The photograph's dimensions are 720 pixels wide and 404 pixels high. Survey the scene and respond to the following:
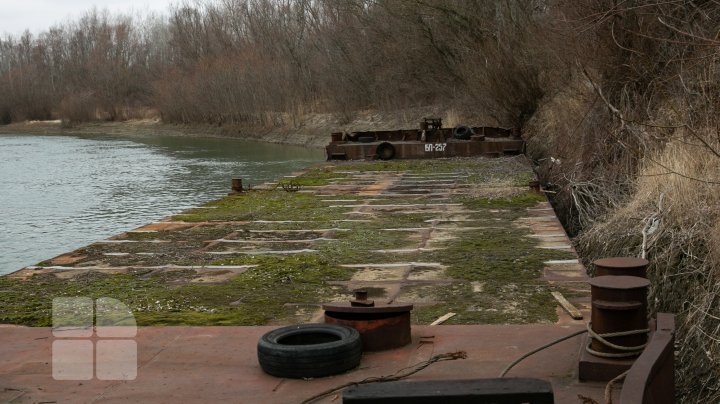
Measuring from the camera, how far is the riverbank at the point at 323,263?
6.38 meters

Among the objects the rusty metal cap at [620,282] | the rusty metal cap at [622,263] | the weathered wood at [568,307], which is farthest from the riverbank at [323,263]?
the rusty metal cap at [620,282]

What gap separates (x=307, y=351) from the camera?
4.48 metres

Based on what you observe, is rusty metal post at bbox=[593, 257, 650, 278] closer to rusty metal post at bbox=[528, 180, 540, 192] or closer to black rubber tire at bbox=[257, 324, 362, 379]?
black rubber tire at bbox=[257, 324, 362, 379]

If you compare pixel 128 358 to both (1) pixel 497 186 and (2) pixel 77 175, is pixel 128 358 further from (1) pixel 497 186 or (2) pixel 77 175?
(2) pixel 77 175

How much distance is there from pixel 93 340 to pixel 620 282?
3117 millimetres

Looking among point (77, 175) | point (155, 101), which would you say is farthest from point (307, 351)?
point (155, 101)

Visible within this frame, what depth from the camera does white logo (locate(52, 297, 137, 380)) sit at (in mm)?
4754

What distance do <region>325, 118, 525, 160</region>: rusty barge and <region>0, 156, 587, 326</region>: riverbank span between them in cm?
579

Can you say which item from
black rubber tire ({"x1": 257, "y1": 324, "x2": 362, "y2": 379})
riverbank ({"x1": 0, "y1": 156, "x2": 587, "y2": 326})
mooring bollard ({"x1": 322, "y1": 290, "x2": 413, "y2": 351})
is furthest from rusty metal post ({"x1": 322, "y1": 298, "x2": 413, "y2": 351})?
riverbank ({"x1": 0, "y1": 156, "x2": 587, "y2": 326})

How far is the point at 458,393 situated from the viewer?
10.8 ft

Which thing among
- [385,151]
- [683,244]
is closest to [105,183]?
[385,151]

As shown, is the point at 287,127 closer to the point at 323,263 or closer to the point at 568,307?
the point at 323,263

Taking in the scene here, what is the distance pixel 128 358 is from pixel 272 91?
42.3m

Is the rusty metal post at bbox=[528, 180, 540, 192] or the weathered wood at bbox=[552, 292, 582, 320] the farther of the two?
the rusty metal post at bbox=[528, 180, 540, 192]
